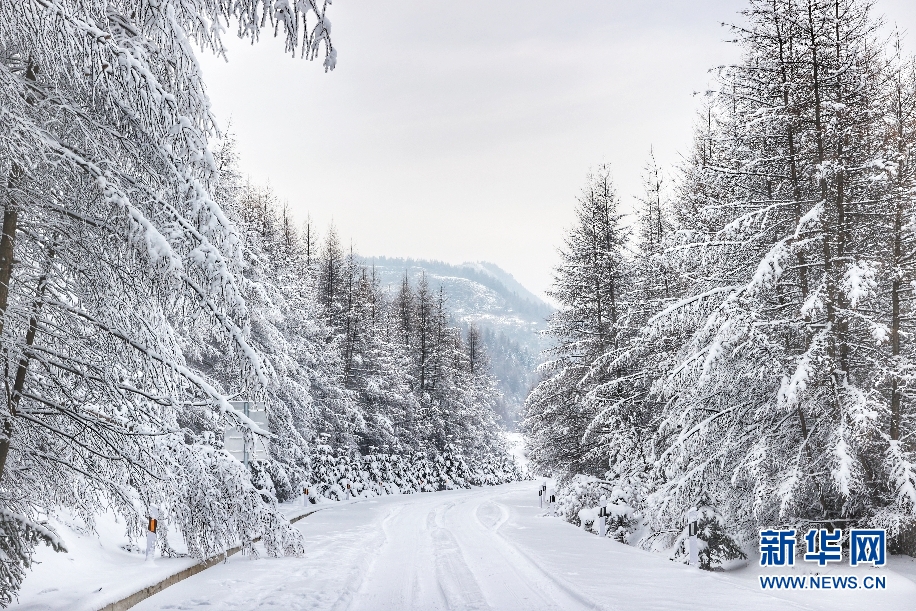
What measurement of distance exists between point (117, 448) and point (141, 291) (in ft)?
5.15

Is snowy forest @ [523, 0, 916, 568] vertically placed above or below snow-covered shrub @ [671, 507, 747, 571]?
above

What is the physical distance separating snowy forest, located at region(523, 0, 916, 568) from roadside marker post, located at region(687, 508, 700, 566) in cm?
21

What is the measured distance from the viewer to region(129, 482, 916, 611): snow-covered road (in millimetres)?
8109

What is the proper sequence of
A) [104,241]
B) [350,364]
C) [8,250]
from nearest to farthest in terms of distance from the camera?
1. [8,250]
2. [104,241]
3. [350,364]

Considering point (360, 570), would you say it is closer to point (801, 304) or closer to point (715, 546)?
point (715, 546)

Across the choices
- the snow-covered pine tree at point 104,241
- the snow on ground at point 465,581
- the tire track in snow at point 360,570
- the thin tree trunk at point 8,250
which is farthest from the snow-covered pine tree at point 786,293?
the thin tree trunk at point 8,250

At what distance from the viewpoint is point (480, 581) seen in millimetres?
9656

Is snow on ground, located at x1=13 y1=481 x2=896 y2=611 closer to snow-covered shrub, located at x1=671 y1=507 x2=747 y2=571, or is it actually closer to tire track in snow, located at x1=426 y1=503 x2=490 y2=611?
tire track in snow, located at x1=426 y1=503 x2=490 y2=611

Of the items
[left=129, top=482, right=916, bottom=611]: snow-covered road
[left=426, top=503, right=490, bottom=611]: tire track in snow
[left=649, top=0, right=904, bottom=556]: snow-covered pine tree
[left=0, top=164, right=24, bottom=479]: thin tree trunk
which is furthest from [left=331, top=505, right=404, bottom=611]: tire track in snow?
[left=649, top=0, right=904, bottom=556]: snow-covered pine tree

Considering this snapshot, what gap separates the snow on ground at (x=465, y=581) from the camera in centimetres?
805

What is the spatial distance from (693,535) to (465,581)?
453 centimetres

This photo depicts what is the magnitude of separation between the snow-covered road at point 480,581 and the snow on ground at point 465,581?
0.02 meters

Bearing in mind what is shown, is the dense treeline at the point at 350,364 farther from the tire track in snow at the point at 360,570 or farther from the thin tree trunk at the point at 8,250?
the thin tree trunk at the point at 8,250

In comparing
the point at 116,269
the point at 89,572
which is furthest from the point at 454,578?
the point at 116,269
